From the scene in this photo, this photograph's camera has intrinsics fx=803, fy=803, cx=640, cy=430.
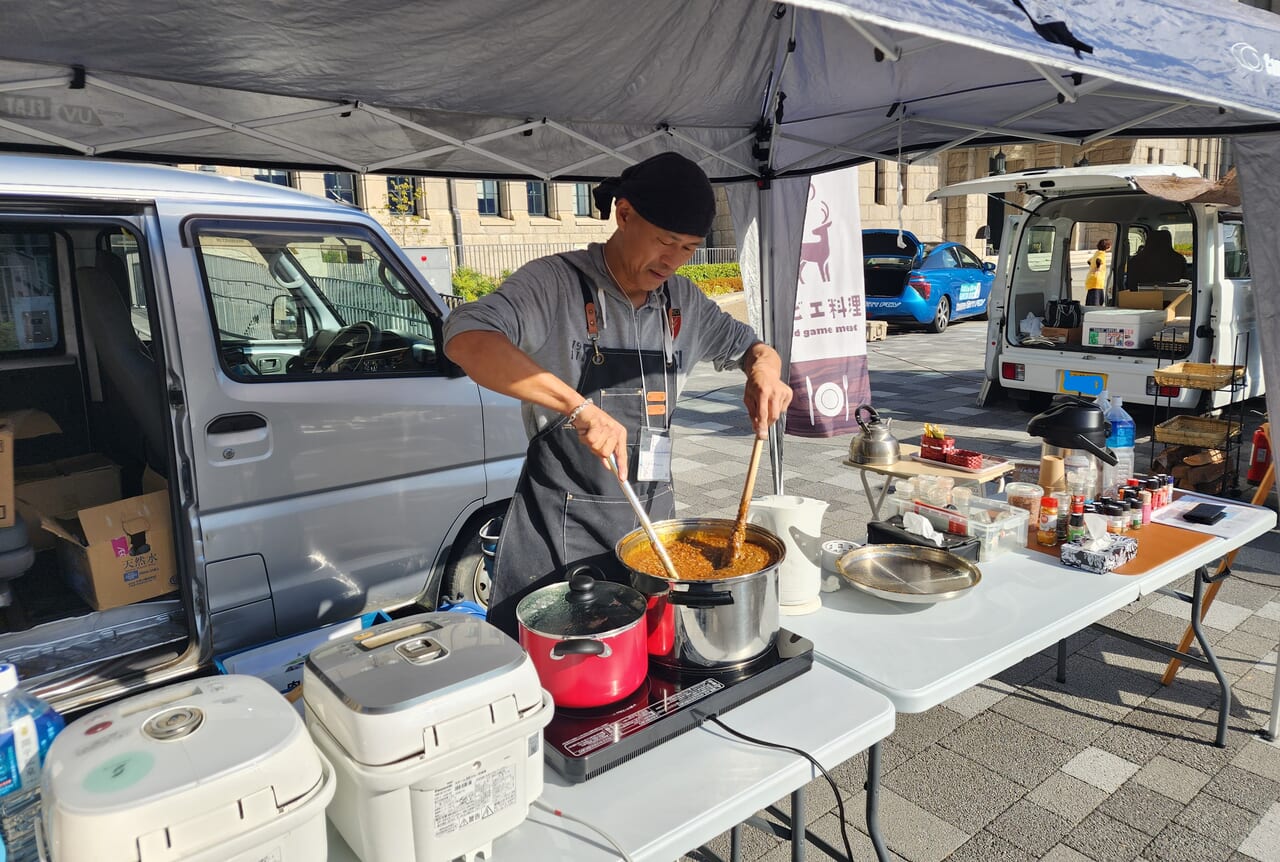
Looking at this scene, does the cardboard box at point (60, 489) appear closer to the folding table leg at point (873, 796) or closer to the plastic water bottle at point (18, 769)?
the plastic water bottle at point (18, 769)

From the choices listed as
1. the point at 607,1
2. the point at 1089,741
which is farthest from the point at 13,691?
the point at 1089,741

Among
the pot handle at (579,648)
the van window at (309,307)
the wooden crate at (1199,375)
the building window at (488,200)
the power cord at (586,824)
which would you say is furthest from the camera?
the building window at (488,200)

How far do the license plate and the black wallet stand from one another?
591cm

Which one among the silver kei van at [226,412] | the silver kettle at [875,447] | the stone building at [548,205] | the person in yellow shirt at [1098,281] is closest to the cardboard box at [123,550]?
the silver kei van at [226,412]

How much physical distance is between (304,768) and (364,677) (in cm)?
16

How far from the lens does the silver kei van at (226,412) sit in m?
2.95

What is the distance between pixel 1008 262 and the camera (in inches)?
333

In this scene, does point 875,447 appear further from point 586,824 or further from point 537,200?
point 537,200

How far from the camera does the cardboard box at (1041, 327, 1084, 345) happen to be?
827cm

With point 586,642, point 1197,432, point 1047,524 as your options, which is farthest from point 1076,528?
point 1197,432

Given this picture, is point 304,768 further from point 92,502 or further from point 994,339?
point 994,339

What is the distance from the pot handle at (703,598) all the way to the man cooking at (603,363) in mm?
438

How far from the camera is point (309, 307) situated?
3.58m

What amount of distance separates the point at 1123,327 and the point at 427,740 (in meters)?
8.10
